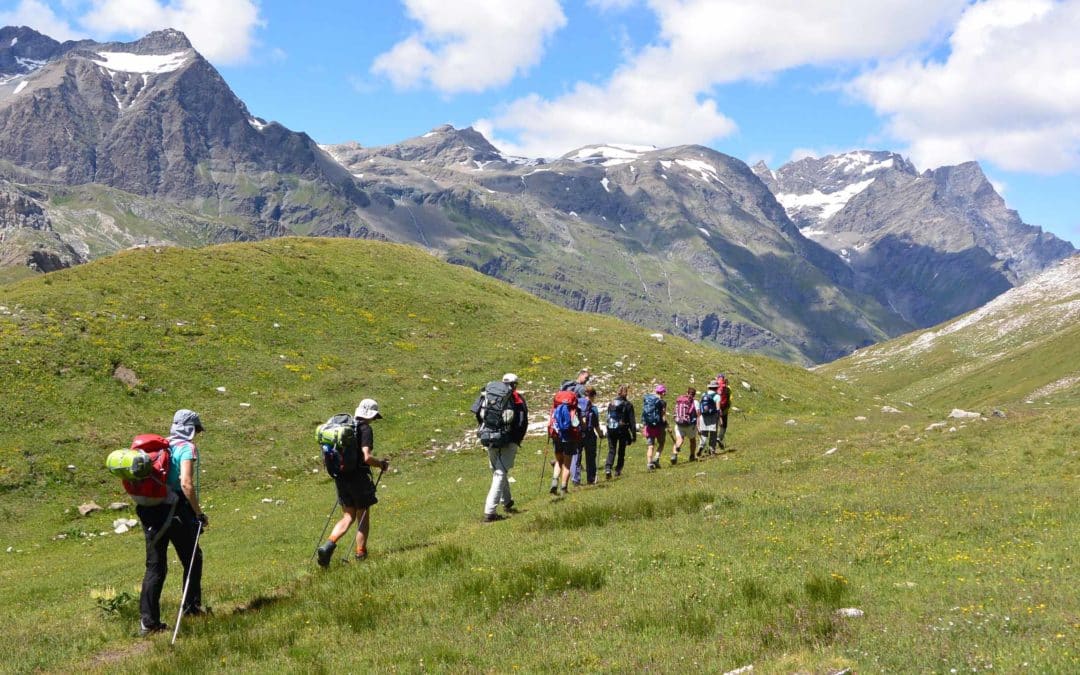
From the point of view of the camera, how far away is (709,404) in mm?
30094

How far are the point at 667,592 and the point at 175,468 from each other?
330 inches

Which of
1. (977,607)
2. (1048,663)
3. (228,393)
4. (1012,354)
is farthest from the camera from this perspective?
(1012,354)

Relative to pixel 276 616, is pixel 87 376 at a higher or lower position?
higher

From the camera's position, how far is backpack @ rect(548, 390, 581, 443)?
74.3 ft

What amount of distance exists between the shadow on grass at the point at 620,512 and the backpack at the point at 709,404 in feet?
39.9

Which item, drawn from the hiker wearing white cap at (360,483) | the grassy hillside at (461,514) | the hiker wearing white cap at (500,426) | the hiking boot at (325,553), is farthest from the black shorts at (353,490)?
the hiker wearing white cap at (500,426)

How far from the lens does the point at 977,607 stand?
30.5ft

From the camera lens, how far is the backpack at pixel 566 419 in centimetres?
2264

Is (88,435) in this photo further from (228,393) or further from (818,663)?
(818,663)

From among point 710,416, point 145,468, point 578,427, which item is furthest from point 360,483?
point 710,416

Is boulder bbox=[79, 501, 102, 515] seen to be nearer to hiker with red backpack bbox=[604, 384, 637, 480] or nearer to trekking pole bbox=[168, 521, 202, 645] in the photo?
trekking pole bbox=[168, 521, 202, 645]

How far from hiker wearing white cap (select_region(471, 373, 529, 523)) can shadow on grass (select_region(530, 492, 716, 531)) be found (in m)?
2.11

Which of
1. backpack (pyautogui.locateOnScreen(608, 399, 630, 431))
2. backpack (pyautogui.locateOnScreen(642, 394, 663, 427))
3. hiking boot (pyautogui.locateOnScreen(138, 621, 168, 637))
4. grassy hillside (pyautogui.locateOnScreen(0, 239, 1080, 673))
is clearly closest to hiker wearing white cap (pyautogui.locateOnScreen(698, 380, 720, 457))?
grassy hillside (pyautogui.locateOnScreen(0, 239, 1080, 673))

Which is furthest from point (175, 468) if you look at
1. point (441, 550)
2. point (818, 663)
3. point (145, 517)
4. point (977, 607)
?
point (977, 607)
